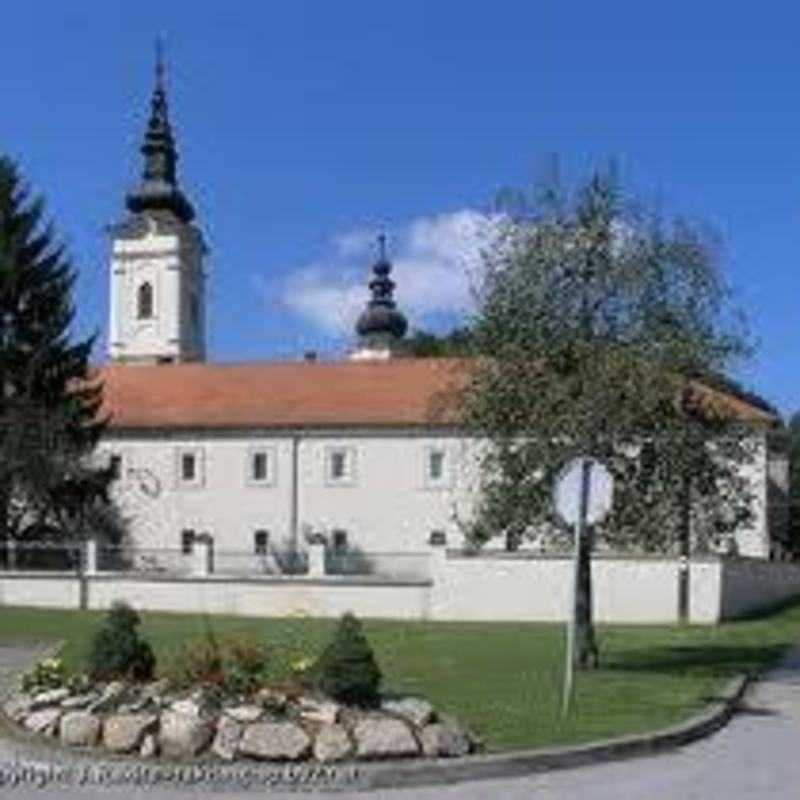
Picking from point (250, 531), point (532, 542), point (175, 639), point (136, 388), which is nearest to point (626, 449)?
point (532, 542)

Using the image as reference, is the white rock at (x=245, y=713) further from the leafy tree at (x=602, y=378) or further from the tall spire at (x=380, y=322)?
the tall spire at (x=380, y=322)

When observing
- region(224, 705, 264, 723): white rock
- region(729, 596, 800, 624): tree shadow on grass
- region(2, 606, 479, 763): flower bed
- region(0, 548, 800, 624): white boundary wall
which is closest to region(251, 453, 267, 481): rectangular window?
region(729, 596, 800, 624): tree shadow on grass

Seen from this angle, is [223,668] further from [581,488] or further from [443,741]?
[581,488]

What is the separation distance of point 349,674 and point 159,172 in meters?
95.1

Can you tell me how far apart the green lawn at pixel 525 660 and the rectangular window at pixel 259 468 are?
114 feet

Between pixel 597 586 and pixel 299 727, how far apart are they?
35205 millimetres

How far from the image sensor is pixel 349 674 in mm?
16938

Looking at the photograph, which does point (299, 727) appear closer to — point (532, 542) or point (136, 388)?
point (532, 542)

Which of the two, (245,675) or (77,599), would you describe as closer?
(245,675)

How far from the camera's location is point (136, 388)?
9281cm

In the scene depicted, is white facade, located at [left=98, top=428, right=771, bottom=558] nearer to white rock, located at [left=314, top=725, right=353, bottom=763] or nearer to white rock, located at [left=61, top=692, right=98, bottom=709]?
white rock, located at [left=61, top=692, right=98, bottom=709]

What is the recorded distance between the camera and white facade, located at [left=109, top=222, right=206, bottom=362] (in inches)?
4304

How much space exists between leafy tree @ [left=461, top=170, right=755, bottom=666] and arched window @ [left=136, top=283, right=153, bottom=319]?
264ft

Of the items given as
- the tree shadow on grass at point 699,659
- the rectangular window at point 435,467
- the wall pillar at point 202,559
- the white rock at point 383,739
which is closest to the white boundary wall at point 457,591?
the wall pillar at point 202,559
